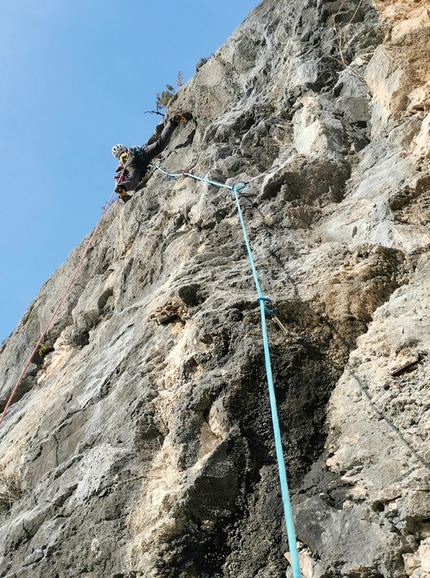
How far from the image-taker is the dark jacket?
987 centimetres

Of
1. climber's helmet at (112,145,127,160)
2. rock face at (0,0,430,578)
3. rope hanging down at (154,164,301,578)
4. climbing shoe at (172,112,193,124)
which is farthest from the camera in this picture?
climber's helmet at (112,145,127,160)

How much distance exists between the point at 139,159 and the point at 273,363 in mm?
6833

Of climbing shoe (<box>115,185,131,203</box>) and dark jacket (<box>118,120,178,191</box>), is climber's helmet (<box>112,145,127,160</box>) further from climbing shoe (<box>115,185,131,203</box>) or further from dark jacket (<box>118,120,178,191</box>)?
climbing shoe (<box>115,185,131,203</box>)

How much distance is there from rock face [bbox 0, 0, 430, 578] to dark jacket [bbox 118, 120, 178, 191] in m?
2.24

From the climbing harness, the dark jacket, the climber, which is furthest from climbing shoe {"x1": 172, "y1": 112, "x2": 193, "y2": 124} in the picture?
the climbing harness

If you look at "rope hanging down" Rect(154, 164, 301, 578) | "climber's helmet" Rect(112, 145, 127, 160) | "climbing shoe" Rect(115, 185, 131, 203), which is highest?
"climber's helmet" Rect(112, 145, 127, 160)

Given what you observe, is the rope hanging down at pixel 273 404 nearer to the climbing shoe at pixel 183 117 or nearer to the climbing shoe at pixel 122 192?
the climbing shoe at pixel 122 192

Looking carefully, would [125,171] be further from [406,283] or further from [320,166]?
[406,283]

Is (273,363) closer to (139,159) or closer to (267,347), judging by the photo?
(267,347)

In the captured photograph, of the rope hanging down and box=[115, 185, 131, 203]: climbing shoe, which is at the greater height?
box=[115, 185, 131, 203]: climbing shoe

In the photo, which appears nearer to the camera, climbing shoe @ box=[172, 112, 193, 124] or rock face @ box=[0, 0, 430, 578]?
rock face @ box=[0, 0, 430, 578]

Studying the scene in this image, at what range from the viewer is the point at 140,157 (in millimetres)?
10227

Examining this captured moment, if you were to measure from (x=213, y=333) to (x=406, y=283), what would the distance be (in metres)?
1.42

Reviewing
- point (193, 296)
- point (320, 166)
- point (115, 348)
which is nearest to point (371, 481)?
point (193, 296)
